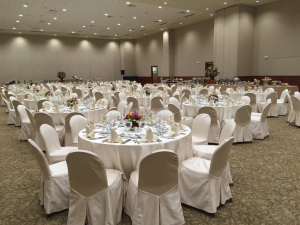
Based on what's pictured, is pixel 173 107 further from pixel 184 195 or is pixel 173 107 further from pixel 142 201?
pixel 142 201

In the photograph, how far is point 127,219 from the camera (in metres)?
2.94

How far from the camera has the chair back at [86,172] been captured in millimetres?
2471

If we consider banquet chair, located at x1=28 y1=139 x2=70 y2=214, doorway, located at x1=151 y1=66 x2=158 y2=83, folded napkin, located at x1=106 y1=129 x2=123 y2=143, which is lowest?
banquet chair, located at x1=28 y1=139 x2=70 y2=214

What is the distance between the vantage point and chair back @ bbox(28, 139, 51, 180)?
2.76 metres

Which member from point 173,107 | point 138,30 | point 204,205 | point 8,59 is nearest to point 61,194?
point 204,205

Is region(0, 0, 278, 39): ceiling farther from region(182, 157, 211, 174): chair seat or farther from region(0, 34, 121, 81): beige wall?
region(182, 157, 211, 174): chair seat

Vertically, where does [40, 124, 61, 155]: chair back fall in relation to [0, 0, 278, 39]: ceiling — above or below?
below

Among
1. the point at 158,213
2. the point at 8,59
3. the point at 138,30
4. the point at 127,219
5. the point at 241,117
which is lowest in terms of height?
the point at 127,219

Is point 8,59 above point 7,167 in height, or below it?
above

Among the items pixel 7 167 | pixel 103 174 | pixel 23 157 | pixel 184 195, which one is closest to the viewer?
pixel 103 174

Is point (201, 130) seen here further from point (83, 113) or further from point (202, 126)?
point (83, 113)

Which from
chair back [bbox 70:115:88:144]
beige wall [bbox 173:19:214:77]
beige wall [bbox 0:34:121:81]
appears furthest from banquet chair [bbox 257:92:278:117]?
beige wall [bbox 0:34:121:81]

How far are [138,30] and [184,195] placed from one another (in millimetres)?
20801

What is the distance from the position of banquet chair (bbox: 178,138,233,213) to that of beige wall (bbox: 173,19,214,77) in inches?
659
